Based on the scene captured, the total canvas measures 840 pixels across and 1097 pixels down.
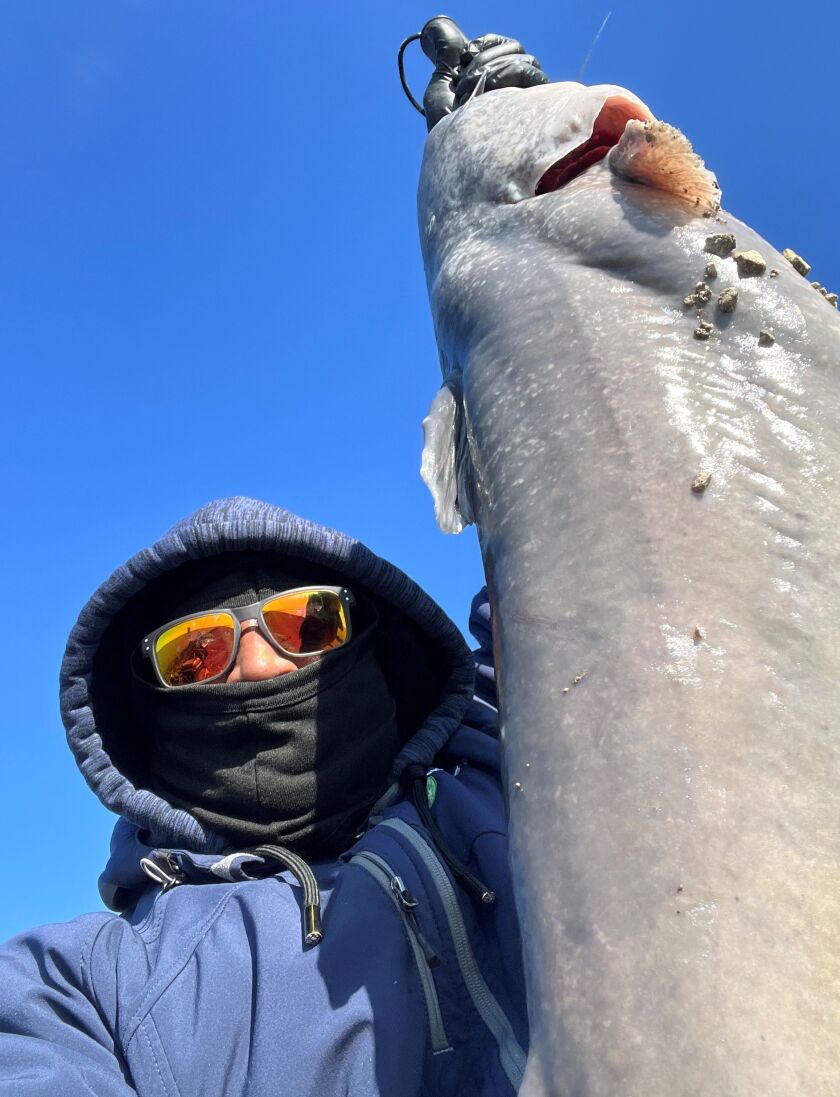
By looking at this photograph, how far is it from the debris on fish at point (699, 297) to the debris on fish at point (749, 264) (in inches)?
3.6

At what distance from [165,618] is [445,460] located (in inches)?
59.6

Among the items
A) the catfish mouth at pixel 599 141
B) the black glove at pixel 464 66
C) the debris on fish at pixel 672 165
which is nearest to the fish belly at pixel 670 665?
the debris on fish at pixel 672 165

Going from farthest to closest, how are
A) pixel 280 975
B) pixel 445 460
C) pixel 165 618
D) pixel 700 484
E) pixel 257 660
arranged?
pixel 165 618
pixel 257 660
pixel 445 460
pixel 280 975
pixel 700 484

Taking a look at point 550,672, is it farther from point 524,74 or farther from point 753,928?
point 524,74

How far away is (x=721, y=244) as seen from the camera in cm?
184

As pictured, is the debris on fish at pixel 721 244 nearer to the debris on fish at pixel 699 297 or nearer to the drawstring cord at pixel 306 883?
the debris on fish at pixel 699 297

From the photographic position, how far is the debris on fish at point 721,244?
1.83 m

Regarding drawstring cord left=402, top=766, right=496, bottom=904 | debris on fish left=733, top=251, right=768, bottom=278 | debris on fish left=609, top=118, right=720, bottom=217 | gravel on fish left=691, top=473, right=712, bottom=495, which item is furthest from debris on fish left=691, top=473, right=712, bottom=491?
drawstring cord left=402, top=766, right=496, bottom=904

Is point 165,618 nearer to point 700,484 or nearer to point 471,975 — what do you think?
point 471,975

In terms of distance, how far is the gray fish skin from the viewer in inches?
42.2

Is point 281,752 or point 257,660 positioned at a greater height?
point 257,660

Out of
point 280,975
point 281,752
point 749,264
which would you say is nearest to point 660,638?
point 749,264

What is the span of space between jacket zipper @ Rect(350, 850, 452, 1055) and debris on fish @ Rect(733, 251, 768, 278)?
1.69 metres

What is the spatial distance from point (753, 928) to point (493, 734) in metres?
1.93
